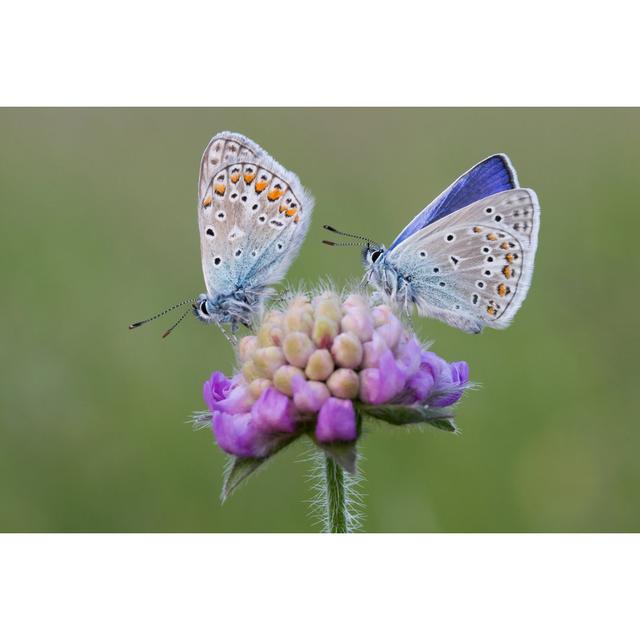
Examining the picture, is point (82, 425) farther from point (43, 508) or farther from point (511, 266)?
point (511, 266)

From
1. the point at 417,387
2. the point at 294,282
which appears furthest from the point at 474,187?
the point at 294,282

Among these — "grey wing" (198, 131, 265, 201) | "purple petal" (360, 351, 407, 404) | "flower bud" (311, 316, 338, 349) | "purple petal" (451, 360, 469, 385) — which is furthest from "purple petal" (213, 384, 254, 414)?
"grey wing" (198, 131, 265, 201)

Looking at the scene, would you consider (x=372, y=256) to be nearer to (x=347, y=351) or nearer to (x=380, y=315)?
(x=380, y=315)

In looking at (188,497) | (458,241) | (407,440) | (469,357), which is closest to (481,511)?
(407,440)

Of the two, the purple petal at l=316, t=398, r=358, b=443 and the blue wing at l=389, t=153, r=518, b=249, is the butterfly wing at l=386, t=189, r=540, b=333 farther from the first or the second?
the purple petal at l=316, t=398, r=358, b=443

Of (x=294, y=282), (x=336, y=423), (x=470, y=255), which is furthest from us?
(x=294, y=282)
